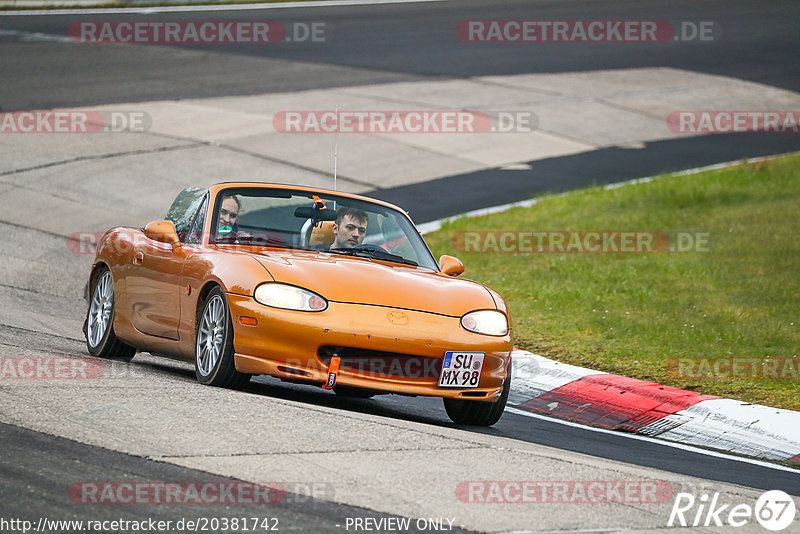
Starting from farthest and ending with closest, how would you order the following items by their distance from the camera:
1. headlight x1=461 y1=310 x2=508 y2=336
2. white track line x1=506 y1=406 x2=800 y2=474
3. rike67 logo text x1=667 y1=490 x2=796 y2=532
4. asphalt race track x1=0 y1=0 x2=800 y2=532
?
white track line x1=506 y1=406 x2=800 y2=474 → headlight x1=461 y1=310 x2=508 y2=336 → rike67 logo text x1=667 y1=490 x2=796 y2=532 → asphalt race track x1=0 y1=0 x2=800 y2=532

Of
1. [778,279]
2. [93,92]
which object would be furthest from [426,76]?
[778,279]

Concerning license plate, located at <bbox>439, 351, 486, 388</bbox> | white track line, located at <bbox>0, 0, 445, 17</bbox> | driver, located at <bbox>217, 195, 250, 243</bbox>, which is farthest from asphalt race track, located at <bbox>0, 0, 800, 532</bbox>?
white track line, located at <bbox>0, 0, 445, 17</bbox>

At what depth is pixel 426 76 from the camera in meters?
27.4

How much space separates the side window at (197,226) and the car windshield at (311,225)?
0.40ft

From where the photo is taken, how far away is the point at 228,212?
8758 mm

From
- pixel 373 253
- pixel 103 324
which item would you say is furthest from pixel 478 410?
pixel 103 324

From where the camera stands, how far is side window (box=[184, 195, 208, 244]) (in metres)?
8.72

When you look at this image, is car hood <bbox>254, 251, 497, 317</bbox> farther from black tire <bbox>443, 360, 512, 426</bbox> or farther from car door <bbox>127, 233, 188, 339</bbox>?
car door <bbox>127, 233, 188, 339</bbox>

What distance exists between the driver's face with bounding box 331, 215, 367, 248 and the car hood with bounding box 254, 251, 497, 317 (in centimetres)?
35

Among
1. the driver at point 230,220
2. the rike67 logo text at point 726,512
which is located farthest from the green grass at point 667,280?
the driver at point 230,220

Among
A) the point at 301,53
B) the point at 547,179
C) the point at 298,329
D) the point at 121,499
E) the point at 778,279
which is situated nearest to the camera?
the point at 121,499

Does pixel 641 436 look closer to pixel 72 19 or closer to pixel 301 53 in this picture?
pixel 301 53

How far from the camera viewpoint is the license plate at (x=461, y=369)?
25.1 ft

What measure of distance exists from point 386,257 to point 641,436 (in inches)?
85.0
